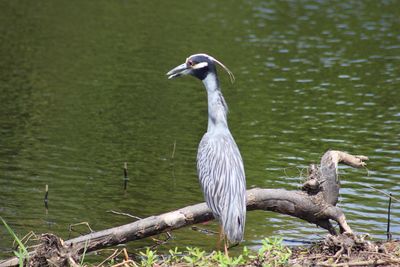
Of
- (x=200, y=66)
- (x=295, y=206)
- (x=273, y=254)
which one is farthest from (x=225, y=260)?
(x=200, y=66)

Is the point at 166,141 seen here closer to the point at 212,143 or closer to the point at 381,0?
the point at 212,143

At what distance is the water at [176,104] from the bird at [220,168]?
2.29 m

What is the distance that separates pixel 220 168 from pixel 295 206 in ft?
3.96

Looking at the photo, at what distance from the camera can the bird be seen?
8414 millimetres

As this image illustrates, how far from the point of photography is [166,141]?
15680 millimetres

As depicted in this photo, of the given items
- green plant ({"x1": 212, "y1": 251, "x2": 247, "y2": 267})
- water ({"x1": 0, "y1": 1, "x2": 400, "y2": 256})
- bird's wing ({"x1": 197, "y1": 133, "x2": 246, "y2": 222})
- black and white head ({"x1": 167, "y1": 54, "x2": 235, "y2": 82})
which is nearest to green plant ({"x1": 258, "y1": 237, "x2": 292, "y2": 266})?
green plant ({"x1": 212, "y1": 251, "x2": 247, "y2": 267})

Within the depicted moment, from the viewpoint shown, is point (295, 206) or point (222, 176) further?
point (295, 206)

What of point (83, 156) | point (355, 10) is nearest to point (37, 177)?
point (83, 156)

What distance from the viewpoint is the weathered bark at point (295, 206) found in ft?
29.6

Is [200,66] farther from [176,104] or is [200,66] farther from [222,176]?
[176,104]

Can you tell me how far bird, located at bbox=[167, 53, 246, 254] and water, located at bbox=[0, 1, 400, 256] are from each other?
229 cm

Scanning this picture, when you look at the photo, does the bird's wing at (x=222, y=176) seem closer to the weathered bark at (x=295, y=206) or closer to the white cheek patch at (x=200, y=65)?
the weathered bark at (x=295, y=206)

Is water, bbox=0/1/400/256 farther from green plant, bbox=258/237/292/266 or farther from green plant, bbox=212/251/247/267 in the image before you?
green plant, bbox=212/251/247/267

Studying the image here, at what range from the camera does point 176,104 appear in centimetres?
1827
